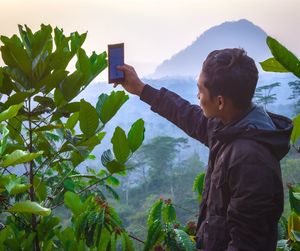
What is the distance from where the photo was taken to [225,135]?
0.91m

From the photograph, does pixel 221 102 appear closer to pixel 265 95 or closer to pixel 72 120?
pixel 72 120

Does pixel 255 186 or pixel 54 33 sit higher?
pixel 54 33

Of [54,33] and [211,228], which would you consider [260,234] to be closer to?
[211,228]

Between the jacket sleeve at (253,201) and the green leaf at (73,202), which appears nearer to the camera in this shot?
the jacket sleeve at (253,201)

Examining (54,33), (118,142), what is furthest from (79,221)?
(54,33)

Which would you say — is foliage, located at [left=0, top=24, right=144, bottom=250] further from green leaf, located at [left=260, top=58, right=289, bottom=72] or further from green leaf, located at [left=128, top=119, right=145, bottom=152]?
green leaf, located at [left=260, top=58, right=289, bottom=72]

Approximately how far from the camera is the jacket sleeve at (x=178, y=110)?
47.0 inches

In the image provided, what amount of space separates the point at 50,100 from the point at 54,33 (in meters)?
0.15

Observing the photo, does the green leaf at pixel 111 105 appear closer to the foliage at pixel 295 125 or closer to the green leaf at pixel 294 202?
the foliage at pixel 295 125

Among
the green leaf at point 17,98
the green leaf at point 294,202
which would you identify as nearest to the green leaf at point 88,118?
the green leaf at point 17,98

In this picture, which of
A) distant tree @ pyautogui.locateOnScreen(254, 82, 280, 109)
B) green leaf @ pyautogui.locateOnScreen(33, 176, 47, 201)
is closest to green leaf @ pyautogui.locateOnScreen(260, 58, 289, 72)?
green leaf @ pyautogui.locateOnScreen(33, 176, 47, 201)

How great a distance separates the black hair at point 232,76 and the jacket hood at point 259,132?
0.04m

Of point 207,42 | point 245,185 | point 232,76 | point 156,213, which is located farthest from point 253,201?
point 207,42

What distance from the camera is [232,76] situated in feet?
3.00
